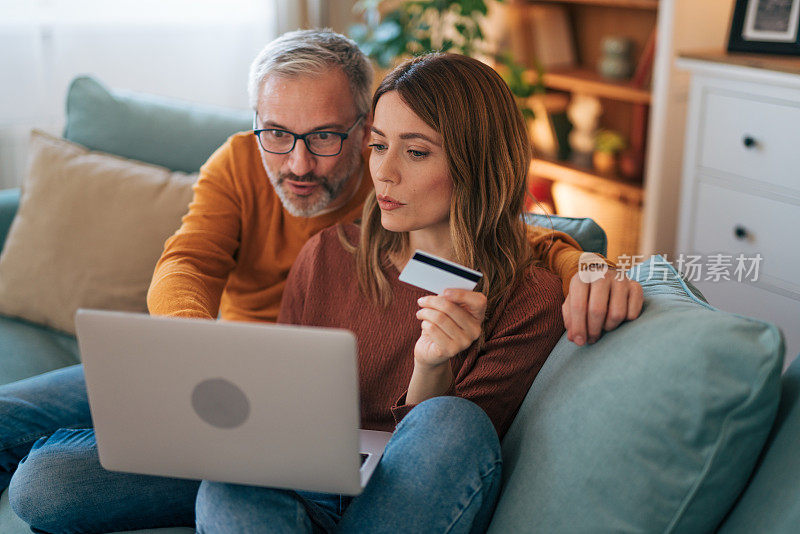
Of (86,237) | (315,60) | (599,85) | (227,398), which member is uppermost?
(315,60)

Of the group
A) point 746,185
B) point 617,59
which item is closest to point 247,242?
point 746,185

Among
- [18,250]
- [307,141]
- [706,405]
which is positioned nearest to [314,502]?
[706,405]

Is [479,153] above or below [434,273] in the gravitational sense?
above

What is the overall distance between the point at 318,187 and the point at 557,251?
479 mm

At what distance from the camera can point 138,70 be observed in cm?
311

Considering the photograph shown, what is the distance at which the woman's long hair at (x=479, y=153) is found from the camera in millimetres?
1189

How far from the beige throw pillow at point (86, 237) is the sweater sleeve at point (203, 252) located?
0.29 meters

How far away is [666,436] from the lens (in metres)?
0.90

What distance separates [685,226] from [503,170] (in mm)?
1442

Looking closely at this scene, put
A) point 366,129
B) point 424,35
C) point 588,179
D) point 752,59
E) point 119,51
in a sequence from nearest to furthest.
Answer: point 366,129
point 752,59
point 424,35
point 119,51
point 588,179

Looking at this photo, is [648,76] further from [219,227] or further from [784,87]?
[219,227]

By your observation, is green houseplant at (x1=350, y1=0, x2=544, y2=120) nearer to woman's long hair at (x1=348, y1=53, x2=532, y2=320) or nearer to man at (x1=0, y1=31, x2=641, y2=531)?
man at (x1=0, y1=31, x2=641, y2=531)

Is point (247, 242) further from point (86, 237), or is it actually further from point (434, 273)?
point (434, 273)

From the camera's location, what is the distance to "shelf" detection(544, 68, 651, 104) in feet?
9.71
